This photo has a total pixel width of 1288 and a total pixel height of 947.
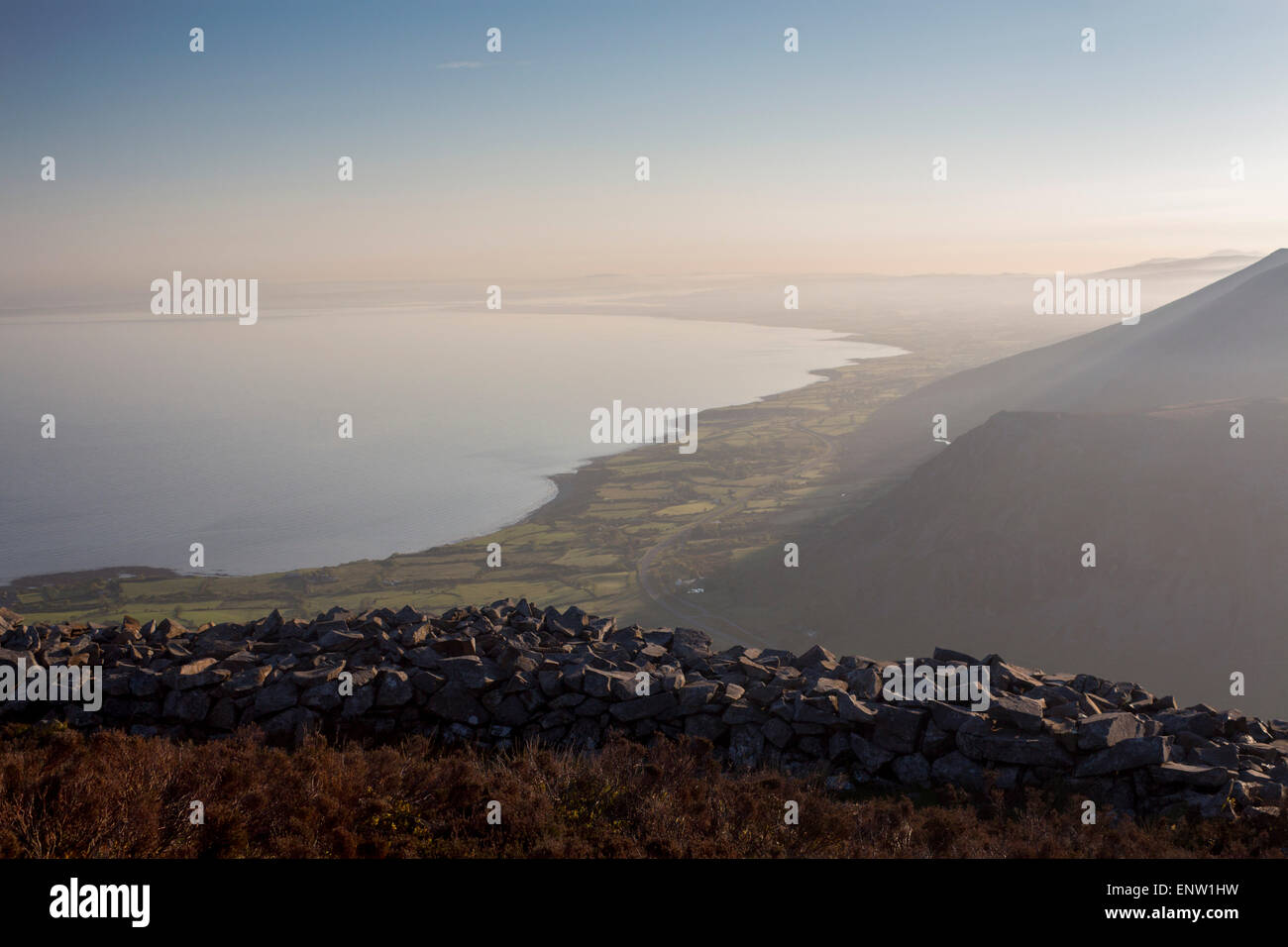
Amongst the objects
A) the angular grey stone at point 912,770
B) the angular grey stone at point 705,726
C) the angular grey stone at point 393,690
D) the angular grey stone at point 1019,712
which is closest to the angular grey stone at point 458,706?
the angular grey stone at point 393,690

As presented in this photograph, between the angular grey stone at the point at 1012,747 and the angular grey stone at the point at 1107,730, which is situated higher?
the angular grey stone at the point at 1107,730

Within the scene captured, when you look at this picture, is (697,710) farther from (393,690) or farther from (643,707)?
(393,690)

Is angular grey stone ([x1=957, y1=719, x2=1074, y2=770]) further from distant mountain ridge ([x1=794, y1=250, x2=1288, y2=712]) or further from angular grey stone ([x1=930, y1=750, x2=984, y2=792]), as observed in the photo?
distant mountain ridge ([x1=794, y1=250, x2=1288, y2=712])

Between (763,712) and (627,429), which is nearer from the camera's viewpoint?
(763,712)

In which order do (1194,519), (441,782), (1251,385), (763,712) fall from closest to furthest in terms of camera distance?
(441,782), (763,712), (1194,519), (1251,385)

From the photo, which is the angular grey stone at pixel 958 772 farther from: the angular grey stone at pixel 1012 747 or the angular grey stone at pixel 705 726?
the angular grey stone at pixel 705 726

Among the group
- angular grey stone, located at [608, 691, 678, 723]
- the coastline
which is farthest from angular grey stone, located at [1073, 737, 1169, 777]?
the coastline

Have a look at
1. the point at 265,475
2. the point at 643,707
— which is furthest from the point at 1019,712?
the point at 265,475
